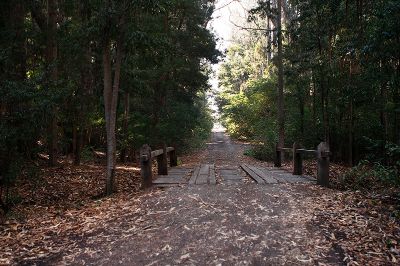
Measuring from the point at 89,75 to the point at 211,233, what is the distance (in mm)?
8593

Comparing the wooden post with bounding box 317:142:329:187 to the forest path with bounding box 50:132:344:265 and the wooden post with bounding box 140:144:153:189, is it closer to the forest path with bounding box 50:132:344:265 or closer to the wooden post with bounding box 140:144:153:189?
the forest path with bounding box 50:132:344:265

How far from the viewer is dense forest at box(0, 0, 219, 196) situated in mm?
6816

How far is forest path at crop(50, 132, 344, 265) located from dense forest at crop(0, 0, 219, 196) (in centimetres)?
263

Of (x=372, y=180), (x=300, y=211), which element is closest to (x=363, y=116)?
(x=372, y=180)

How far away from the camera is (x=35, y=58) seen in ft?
42.2

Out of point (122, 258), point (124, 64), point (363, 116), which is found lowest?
point (122, 258)

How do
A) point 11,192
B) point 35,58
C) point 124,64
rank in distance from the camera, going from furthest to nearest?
point 35,58
point 124,64
point 11,192

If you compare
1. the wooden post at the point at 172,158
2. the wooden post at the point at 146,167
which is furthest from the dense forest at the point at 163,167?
the wooden post at the point at 172,158

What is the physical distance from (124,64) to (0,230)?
6459mm

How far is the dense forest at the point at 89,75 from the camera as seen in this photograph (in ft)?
22.4

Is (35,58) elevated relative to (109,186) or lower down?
elevated

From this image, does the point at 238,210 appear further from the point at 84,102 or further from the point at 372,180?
the point at 84,102

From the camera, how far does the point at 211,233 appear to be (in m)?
5.08

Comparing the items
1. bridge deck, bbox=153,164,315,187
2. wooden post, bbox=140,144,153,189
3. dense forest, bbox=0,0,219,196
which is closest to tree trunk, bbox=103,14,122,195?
dense forest, bbox=0,0,219,196
